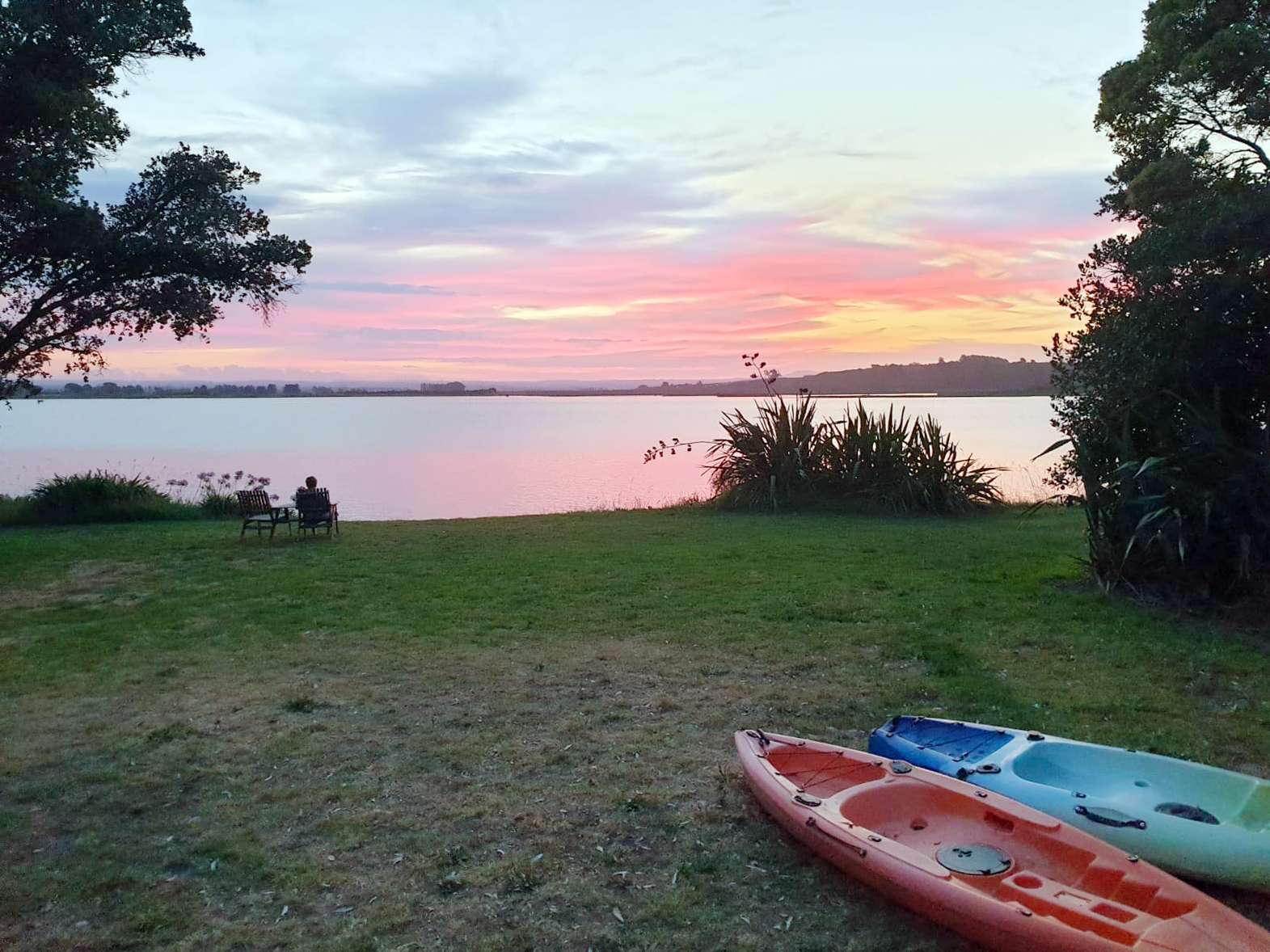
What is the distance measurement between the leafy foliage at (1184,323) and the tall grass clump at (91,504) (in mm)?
13976

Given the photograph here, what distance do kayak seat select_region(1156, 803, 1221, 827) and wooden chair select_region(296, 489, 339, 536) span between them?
438 inches

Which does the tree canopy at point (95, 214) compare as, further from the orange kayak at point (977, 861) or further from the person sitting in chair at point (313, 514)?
the orange kayak at point (977, 861)

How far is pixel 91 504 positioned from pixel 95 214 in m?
Result: 7.35

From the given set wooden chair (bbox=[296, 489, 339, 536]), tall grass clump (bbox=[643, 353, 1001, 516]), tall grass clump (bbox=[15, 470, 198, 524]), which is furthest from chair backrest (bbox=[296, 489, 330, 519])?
tall grass clump (bbox=[643, 353, 1001, 516])

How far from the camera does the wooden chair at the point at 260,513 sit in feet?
42.6

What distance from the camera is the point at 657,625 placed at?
303 inches

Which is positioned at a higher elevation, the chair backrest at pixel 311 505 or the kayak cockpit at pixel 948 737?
the chair backrest at pixel 311 505

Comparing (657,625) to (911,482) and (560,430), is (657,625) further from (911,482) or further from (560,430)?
(560,430)

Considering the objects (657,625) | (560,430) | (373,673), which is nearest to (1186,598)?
(657,625)

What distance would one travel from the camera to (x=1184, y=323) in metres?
7.52

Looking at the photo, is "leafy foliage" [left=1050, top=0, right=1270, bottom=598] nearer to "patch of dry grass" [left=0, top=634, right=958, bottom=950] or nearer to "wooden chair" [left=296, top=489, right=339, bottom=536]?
"patch of dry grass" [left=0, top=634, right=958, bottom=950]

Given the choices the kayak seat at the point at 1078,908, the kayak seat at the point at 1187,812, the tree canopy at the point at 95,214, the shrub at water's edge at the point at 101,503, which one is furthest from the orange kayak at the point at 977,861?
the shrub at water's edge at the point at 101,503

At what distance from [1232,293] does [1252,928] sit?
5.84 m

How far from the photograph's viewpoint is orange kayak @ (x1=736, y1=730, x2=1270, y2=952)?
9.74ft
